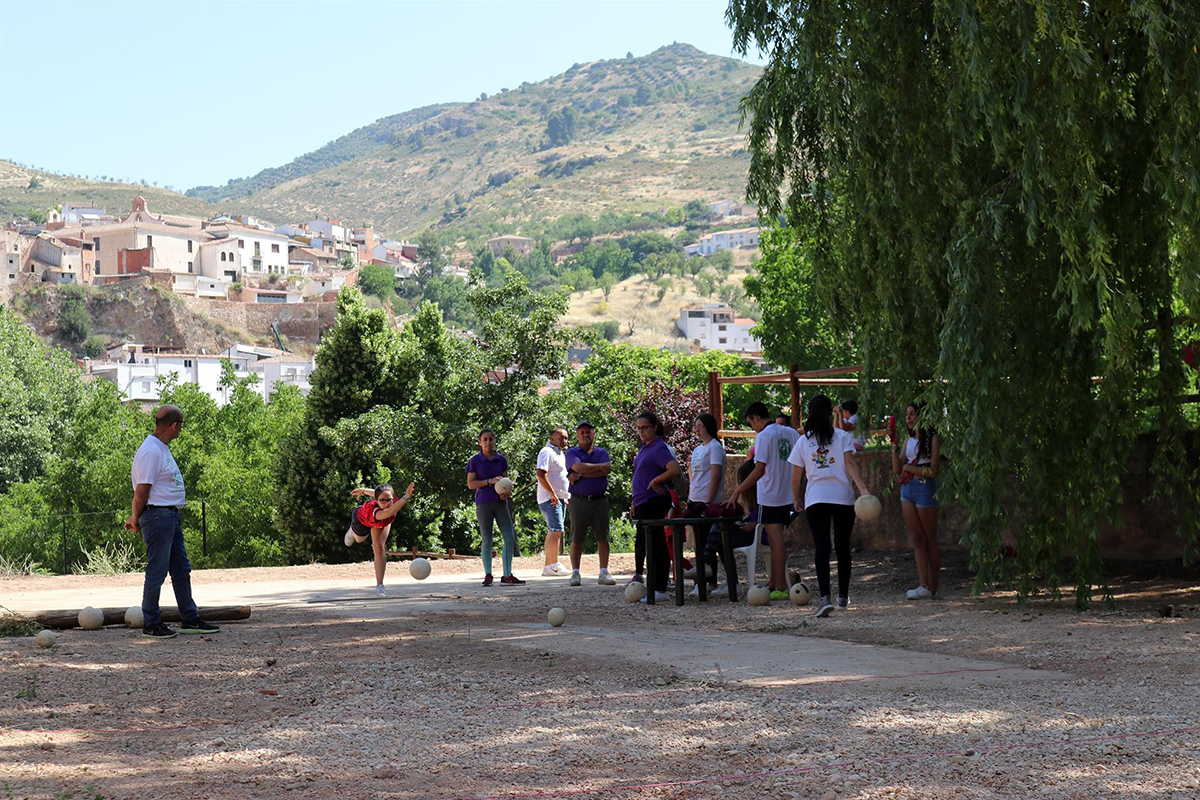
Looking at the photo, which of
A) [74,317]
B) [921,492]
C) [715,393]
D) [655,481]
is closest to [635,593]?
[655,481]

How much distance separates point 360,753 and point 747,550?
6.77 metres

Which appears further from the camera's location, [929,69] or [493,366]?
[493,366]

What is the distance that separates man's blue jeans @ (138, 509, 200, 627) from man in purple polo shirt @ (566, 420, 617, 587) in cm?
445

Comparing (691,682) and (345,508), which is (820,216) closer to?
(691,682)

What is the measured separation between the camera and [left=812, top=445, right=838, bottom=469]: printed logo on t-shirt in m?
9.96

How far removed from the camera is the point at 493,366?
26609mm

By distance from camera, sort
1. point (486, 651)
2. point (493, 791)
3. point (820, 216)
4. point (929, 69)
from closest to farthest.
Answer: point (493, 791) → point (486, 651) → point (929, 69) → point (820, 216)

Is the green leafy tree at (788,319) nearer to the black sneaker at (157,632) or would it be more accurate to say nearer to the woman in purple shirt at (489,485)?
the woman in purple shirt at (489,485)

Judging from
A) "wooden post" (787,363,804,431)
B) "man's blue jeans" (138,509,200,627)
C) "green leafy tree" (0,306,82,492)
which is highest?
"green leafy tree" (0,306,82,492)

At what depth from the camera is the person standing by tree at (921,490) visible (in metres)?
10.5

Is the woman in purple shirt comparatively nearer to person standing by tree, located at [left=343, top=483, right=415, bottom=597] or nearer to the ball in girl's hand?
person standing by tree, located at [left=343, top=483, right=415, bottom=597]

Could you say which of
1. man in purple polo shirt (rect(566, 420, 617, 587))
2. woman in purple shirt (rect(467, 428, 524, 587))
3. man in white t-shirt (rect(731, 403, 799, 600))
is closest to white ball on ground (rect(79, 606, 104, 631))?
woman in purple shirt (rect(467, 428, 524, 587))

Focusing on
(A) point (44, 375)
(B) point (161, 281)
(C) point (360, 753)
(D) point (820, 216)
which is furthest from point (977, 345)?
(B) point (161, 281)

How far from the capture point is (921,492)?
35.3ft
